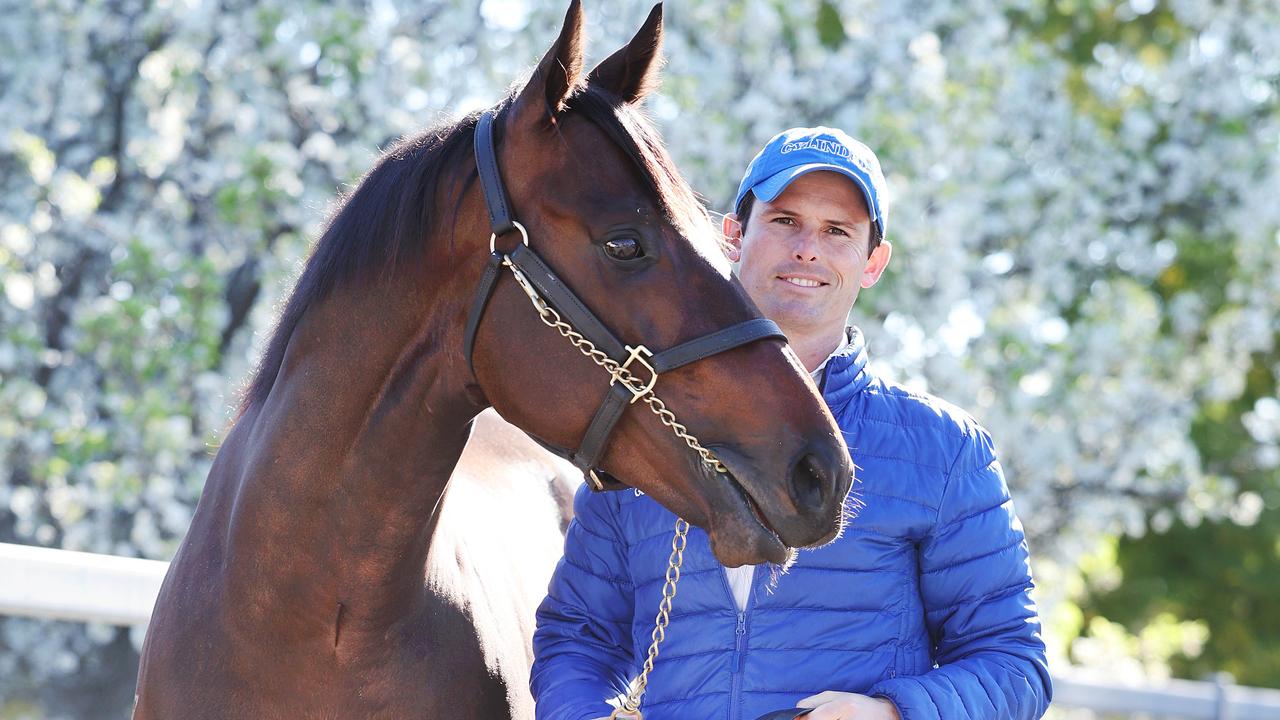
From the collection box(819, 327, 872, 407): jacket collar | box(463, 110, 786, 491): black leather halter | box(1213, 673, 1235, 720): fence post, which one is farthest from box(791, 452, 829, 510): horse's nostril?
box(1213, 673, 1235, 720): fence post

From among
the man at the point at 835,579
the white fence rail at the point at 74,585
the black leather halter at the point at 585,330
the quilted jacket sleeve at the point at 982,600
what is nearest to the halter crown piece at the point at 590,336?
the black leather halter at the point at 585,330

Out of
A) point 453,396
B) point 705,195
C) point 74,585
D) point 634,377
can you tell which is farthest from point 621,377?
point 705,195

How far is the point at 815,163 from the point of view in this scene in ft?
8.60

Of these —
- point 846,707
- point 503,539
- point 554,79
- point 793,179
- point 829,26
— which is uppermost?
point 829,26

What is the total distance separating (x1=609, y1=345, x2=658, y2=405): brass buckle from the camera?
2.24m

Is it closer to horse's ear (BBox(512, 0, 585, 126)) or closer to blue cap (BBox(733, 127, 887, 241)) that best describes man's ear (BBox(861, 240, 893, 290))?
blue cap (BBox(733, 127, 887, 241))

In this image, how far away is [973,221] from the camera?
7816 mm

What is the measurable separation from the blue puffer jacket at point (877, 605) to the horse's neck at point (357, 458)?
1.54 ft

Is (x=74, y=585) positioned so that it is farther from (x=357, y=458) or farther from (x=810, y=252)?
(x=810, y=252)

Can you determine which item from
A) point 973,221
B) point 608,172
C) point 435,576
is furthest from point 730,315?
point 973,221

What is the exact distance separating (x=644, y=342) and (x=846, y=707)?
707 millimetres

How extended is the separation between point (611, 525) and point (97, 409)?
178 inches

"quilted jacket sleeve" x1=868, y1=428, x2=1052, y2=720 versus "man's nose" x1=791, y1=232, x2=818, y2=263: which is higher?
"man's nose" x1=791, y1=232, x2=818, y2=263

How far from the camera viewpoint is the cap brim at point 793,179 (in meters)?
2.61
